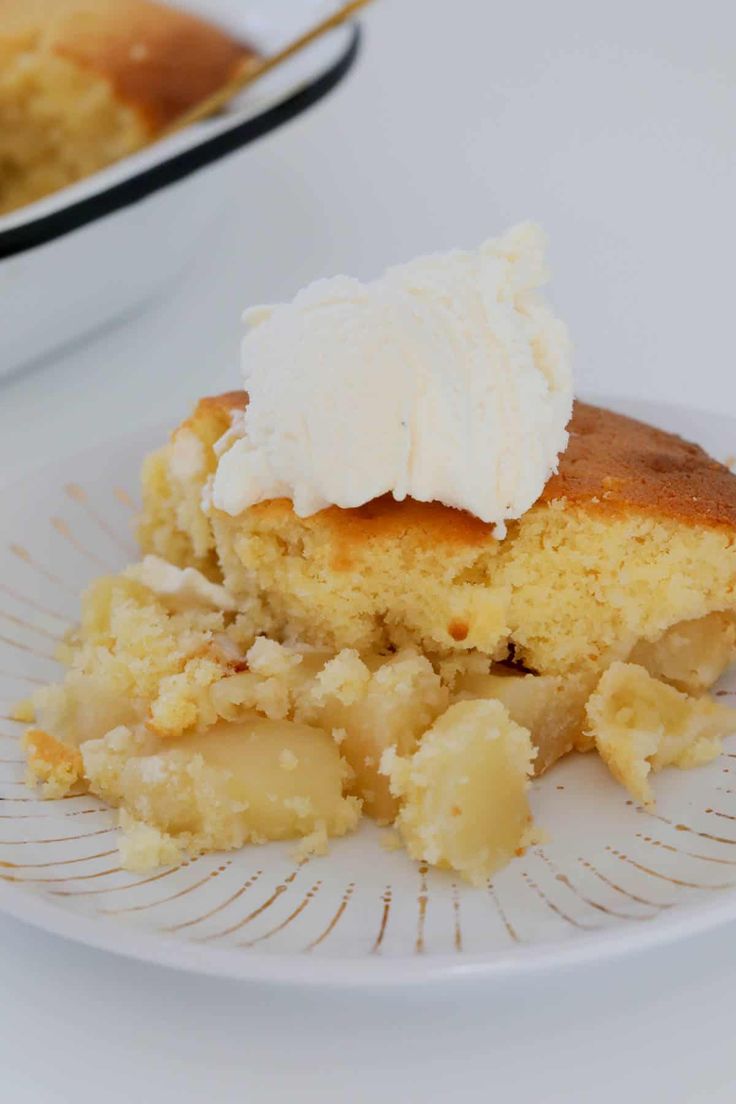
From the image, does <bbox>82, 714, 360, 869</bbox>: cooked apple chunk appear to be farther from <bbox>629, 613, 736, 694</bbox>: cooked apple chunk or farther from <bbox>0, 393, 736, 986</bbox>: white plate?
<bbox>629, 613, 736, 694</bbox>: cooked apple chunk

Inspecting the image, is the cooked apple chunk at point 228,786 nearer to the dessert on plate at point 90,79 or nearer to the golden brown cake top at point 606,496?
the golden brown cake top at point 606,496

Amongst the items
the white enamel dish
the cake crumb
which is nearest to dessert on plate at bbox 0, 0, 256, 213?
the white enamel dish

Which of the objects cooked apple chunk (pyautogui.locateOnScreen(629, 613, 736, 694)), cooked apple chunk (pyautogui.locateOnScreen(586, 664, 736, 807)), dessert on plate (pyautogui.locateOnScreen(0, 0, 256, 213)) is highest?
dessert on plate (pyautogui.locateOnScreen(0, 0, 256, 213))

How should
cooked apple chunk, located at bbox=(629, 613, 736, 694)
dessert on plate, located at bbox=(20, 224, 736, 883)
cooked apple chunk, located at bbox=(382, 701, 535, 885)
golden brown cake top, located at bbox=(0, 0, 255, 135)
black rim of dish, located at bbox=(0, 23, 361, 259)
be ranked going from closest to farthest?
1. cooked apple chunk, located at bbox=(382, 701, 535, 885)
2. dessert on plate, located at bbox=(20, 224, 736, 883)
3. cooked apple chunk, located at bbox=(629, 613, 736, 694)
4. black rim of dish, located at bbox=(0, 23, 361, 259)
5. golden brown cake top, located at bbox=(0, 0, 255, 135)

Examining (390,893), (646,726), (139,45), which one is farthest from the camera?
(139,45)

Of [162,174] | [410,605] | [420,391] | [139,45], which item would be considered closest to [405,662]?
[410,605]

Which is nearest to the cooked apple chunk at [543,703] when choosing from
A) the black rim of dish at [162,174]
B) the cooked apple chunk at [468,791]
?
the cooked apple chunk at [468,791]

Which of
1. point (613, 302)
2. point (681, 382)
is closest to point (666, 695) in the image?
point (681, 382)

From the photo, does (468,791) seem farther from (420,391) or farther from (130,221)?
(130,221)
